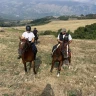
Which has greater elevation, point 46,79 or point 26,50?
point 26,50

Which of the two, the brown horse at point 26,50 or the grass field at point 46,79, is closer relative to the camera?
the grass field at point 46,79

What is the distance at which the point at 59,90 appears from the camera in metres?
13.6

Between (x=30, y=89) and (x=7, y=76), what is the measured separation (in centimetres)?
254

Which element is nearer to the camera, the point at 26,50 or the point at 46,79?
the point at 26,50

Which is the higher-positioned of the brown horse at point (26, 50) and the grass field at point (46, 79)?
the brown horse at point (26, 50)

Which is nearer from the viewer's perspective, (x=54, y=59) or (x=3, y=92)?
(x=3, y=92)

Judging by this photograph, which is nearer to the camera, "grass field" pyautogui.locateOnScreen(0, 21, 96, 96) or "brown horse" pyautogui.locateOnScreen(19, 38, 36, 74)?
"grass field" pyautogui.locateOnScreen(0, 21, 96, 96)

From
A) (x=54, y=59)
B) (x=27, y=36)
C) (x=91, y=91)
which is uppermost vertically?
(x=27, y=36)

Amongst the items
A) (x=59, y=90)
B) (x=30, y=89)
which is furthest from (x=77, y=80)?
(x=30, y=89)

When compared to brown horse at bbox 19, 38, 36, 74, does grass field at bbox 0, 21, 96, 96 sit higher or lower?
lower

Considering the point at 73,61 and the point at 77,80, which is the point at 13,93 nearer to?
the point at 77,80

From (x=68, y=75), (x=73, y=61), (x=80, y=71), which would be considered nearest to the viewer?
(x=68, y=75)

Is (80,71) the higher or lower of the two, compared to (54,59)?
lower

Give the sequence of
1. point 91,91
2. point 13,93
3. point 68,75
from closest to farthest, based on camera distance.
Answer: point 13,93, point 91,91, point 68,75
